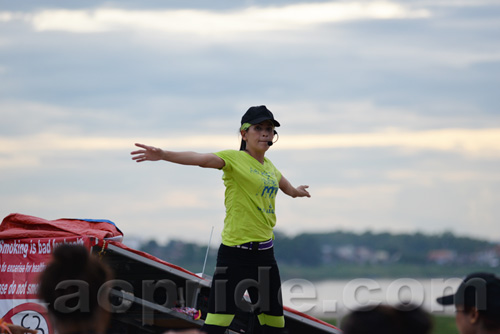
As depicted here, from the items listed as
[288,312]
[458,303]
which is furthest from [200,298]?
[458,303]

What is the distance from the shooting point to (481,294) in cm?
292

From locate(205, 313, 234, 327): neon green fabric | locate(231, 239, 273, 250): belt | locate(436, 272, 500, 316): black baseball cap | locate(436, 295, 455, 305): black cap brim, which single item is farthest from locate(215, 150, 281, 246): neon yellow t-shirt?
locate(436, 272, 500, 316): black baseball cap

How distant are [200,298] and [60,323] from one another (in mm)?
4327

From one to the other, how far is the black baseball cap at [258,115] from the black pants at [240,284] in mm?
1050

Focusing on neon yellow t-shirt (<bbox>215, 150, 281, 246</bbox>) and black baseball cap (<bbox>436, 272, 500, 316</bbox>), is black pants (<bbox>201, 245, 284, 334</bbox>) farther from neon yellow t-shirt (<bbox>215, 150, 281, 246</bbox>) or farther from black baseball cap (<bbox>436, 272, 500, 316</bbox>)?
black baseball cap (<bbox>436, 272, 500, 316</bbox>)

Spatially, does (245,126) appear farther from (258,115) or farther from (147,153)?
(147,153)

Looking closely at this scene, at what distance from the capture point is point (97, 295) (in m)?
2.39

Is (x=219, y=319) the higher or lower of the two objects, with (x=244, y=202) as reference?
lower

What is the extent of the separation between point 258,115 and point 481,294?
320cm

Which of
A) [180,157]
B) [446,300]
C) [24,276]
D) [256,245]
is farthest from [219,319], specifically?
[446,300]

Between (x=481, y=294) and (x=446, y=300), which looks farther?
(x=446, y=300)

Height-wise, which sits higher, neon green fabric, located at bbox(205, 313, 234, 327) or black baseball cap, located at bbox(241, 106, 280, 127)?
black baseball cap, located at bbox(241, 106, 280, 127)

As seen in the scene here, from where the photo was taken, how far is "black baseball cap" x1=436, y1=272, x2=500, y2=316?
9.32 ft

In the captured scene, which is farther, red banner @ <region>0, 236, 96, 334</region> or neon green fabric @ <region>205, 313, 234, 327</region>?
red banner @ <region>0, 236, 96, 334</region>
